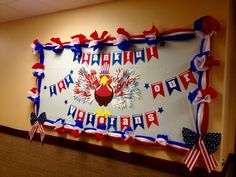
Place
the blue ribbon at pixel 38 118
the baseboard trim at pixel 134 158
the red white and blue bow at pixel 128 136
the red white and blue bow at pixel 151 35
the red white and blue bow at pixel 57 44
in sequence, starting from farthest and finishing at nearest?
1. the blue ribbon at pixel 38 118
2. the red white and blue bow at pixel 57 44
3. the red white and blue bow at pixel 128 136
4. the red white and blue bow at pixel 151 35
5. the baseboard trim at pixel 134 158

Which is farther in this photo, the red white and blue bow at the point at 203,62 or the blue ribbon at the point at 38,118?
the blue ribbon at the point at 38,118

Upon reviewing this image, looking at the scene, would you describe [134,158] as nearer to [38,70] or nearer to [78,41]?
[78,41]

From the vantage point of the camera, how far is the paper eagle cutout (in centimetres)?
223

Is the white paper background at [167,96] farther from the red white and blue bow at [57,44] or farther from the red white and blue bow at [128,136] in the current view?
the red white and blue bow at [57,44]

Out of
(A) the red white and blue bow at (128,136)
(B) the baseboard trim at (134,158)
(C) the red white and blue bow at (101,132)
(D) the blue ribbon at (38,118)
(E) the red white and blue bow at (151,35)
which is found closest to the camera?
(B) the baseboard trim at (134,158)

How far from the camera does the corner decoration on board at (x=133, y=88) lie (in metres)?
1.83

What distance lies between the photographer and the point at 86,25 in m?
2.61

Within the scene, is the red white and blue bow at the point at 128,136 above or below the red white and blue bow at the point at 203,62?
below

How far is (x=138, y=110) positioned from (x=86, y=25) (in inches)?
46.2

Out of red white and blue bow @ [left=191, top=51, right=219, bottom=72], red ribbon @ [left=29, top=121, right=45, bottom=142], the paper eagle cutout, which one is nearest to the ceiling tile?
the paper eagle cutout

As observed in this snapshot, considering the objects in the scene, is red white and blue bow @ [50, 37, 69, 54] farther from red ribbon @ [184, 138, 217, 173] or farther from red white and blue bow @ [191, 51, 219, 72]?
red ribbon @ [184, 138, 217, 173]

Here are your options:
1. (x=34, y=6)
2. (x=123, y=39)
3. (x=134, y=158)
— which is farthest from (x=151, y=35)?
(x=34, y=6)

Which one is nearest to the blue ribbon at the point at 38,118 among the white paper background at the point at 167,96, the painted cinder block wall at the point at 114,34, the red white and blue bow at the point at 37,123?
the red white and blue bow at the point at 37,123

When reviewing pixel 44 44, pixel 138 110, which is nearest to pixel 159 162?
pixel 138 110
